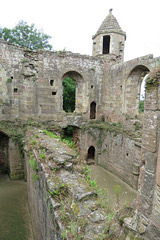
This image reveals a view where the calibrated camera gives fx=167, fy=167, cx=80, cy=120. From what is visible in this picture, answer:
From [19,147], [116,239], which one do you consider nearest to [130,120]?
[19,147]

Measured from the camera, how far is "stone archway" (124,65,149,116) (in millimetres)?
9345

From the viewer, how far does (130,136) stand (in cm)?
884

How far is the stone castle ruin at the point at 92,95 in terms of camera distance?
898 cm

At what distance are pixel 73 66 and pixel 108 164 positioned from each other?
21.7ft

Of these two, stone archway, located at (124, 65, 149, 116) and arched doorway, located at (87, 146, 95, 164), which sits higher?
stone archway, located at (124, 65, 149, 116)

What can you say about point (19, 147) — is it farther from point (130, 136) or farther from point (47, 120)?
point (130, 136)

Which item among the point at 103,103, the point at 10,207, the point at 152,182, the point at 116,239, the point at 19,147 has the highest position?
the point at 103,103

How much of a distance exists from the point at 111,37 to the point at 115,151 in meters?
7.84

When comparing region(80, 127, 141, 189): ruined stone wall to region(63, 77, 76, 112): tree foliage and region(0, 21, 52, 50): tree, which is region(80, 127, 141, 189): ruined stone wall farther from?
region(0, 21, 52, 50): tree

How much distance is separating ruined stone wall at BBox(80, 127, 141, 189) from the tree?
13.2 m

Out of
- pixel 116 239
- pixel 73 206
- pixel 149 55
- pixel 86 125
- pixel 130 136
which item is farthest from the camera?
pixel 86 125

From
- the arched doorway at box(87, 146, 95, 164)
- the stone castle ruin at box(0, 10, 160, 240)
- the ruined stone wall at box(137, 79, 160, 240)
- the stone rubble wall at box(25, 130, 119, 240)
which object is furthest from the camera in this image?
the arched doorway at box(87, 146, 95, 164)

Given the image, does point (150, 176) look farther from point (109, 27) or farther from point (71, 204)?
point (109, 27)

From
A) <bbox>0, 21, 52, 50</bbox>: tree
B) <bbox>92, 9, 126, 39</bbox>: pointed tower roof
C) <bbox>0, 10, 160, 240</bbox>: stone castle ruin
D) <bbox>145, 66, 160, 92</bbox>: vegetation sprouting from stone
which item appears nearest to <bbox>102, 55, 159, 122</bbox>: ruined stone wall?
<bbox>0, 10, 160, 240</bbox>: stone castle ruin
